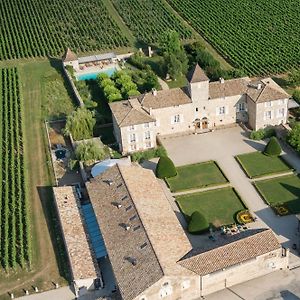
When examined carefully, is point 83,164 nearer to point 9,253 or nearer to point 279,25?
point 9,253

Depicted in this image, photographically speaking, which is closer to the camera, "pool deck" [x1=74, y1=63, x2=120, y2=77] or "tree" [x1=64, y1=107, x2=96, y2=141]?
"tree" [x1=64, y1=107, x2=96, y2=141]

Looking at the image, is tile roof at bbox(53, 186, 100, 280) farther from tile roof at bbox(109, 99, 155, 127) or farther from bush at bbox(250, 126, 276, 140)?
bush at bbox(250, 126, 276, 140)

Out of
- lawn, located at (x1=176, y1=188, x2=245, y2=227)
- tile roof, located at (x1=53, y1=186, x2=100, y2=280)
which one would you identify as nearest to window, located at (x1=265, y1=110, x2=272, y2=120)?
lawn, located at (x1=176, y1=188, x2=245, y2=227)

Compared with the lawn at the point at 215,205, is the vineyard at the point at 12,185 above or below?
above

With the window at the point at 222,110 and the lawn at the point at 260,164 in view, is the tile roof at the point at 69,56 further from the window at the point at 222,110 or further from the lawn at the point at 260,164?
the lawn at the point at 260,164

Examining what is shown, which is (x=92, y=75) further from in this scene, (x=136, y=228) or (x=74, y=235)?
(x=136, y=228)

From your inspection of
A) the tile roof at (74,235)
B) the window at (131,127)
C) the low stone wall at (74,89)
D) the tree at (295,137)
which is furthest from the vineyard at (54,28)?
the tile roof at (74,235)
